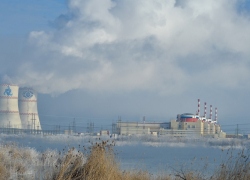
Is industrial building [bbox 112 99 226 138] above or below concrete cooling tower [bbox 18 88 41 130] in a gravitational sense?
below

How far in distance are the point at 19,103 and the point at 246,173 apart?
46.8 meters

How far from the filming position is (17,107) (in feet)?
150

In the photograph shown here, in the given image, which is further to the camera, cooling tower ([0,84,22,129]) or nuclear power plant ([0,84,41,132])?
nuclear power plant ([0,84,41,132])

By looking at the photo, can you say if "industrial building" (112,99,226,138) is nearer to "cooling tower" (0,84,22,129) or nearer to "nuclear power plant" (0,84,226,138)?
"nuclear power plant" (0,84,226,138)

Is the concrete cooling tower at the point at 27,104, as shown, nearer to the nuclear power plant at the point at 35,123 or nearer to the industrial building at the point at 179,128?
the nuclear power plant at the point at 35,123

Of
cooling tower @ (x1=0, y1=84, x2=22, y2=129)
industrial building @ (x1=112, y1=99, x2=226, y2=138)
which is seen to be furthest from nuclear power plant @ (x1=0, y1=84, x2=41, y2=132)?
industrial building @ (x1=112, y1=99, x2=226, y2=138)

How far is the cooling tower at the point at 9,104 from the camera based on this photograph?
147 ft

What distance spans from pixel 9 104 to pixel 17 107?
1308 mm

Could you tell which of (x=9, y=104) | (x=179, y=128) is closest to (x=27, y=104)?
(x=9, y=104)

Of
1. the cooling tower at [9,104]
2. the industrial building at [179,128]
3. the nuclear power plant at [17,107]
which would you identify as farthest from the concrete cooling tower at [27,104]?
the industrial building at [179,128]

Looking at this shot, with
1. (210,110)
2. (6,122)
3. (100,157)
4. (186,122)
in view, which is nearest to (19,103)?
(6,122)

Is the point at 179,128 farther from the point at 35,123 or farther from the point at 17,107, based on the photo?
the point at 17,107

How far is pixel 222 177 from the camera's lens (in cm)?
625

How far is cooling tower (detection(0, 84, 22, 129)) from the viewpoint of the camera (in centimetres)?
4469
